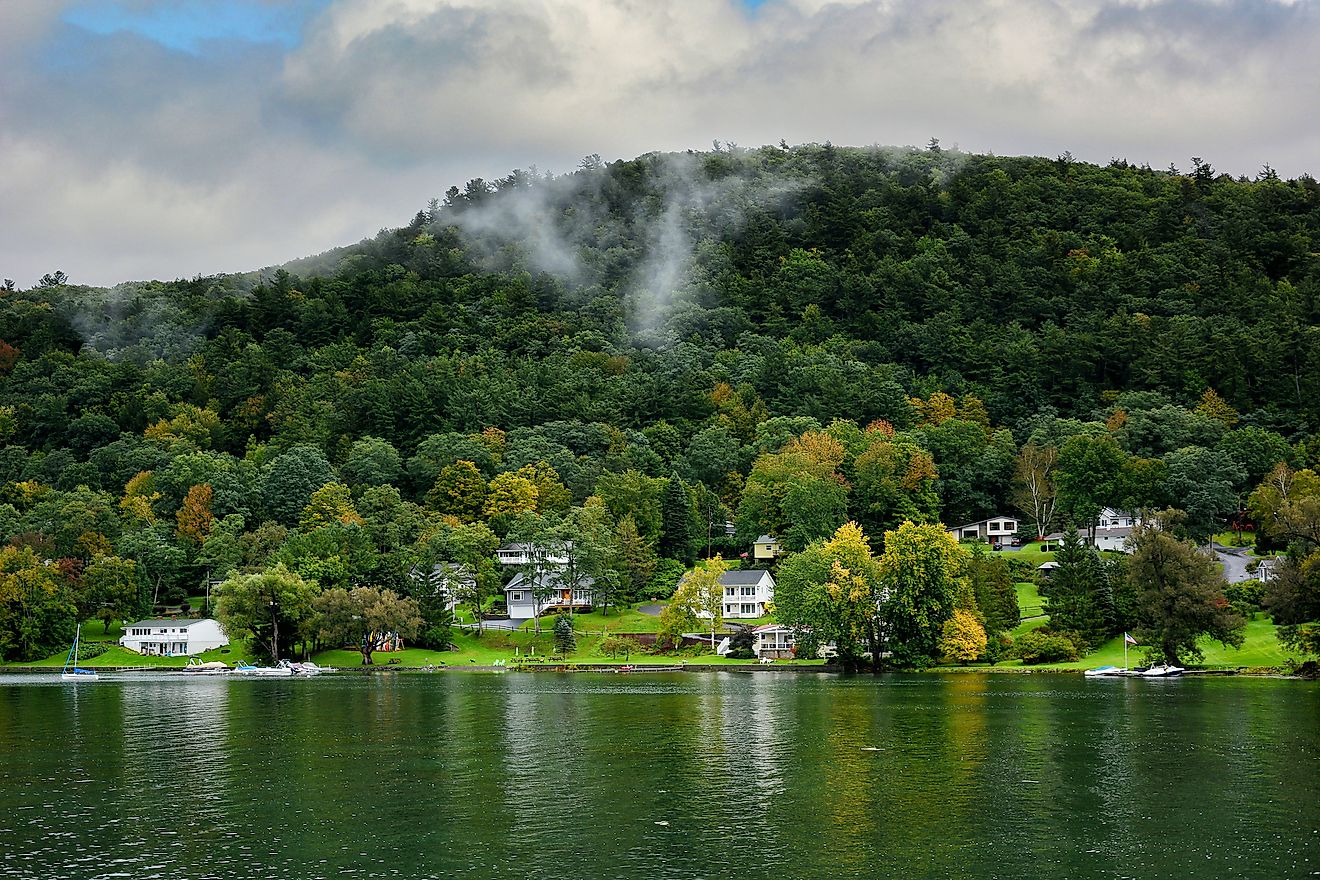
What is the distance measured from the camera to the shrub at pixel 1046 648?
335ft

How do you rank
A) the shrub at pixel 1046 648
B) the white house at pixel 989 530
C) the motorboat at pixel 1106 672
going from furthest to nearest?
the white house at pixel 989 530, the shrub at pixel 1046 648, the motorboat at pixel 1106 672

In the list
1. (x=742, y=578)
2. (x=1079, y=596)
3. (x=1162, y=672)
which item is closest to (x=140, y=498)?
(x=742, y=578)

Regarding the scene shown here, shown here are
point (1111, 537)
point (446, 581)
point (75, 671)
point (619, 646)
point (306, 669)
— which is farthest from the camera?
point (1111, 537)

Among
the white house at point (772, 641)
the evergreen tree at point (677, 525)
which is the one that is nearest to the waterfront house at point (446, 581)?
the evergreen tree at point (677, 525)

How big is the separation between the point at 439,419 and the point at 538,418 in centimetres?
1472

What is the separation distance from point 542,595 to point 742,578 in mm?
21265

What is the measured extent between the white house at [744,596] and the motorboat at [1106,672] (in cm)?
4098

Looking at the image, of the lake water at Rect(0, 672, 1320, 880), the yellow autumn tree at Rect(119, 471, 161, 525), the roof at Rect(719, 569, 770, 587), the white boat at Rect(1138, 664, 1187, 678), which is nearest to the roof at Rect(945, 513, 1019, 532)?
the roof at Rect(719, 569, 770, 587)

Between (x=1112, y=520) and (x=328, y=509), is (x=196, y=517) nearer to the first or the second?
(x=328, y=509)

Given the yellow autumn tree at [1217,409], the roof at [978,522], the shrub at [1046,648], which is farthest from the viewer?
the yellow autumn tree at [1217,409]

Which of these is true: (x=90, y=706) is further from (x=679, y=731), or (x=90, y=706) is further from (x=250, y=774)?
(x=679, y=731)

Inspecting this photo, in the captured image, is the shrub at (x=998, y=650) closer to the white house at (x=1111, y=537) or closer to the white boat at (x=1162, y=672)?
the white boat at (x=1162, y=672)

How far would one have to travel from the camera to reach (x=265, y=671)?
115 m

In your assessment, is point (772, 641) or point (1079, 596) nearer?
point (1079, 596)
